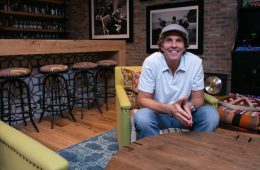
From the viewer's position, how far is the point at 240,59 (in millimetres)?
3031

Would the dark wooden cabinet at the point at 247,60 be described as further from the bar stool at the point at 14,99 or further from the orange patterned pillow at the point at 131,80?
the bar stool at the point at 14,99

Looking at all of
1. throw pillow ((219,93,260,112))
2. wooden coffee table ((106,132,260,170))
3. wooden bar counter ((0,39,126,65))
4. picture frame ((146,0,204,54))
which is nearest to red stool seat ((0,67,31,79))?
wooden bar counter ((0,39,126,65))

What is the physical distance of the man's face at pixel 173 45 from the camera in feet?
5.97

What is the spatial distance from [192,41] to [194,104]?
258 cm

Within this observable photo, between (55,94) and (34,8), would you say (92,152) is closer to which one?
(55,94)

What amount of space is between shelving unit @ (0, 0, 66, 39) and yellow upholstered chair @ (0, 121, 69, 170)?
14.6 ft

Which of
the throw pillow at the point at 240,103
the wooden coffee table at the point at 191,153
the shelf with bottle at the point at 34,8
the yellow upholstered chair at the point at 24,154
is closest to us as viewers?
the yellow upholstered chair at the point at 24,154

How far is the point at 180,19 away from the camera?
4336 mm

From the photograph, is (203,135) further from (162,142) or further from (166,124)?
(166,124)

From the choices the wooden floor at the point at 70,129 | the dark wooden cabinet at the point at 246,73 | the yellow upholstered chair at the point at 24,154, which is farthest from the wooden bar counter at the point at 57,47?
the dark wooden cabinet at the point at 246,73

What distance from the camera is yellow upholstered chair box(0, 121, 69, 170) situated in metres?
0.89

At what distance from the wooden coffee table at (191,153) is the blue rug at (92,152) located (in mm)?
1046

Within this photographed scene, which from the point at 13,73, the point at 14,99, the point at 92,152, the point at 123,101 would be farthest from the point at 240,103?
the point at 14,99

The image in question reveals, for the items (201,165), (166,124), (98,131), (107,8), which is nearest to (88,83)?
(98,131)
